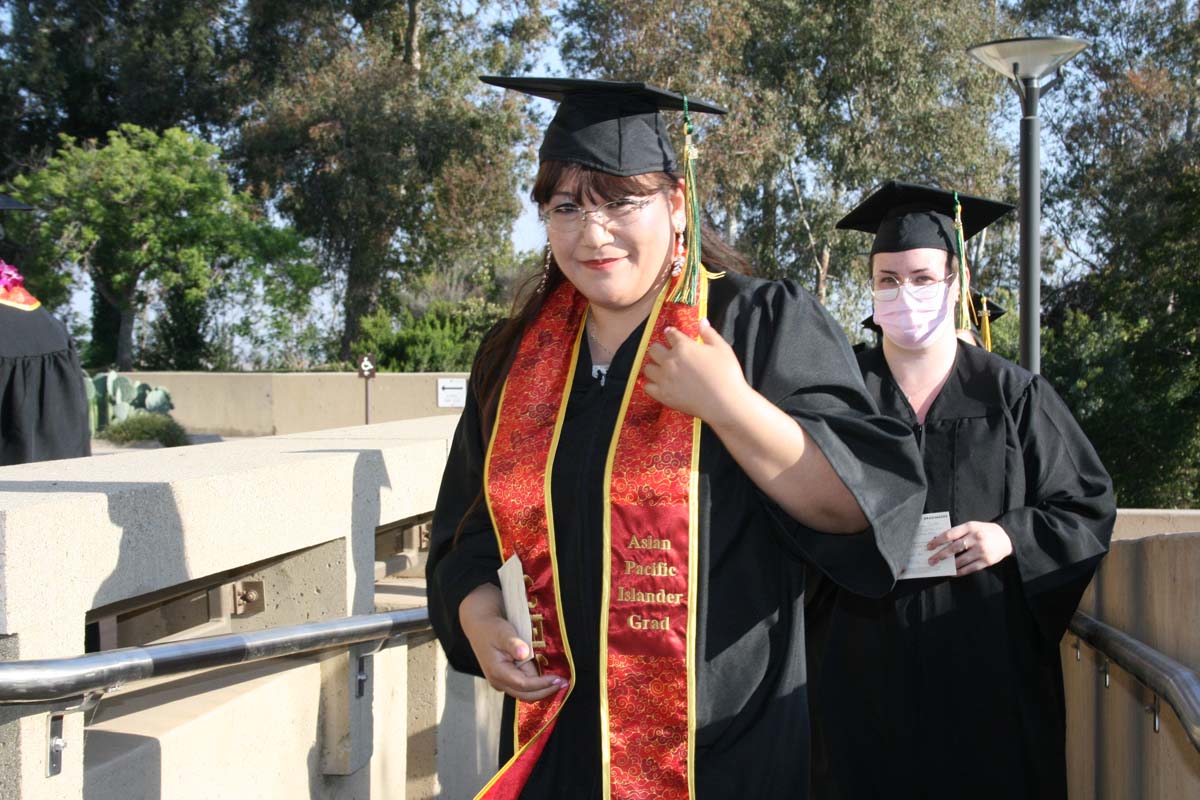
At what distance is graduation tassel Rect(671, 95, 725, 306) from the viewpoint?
6.57 ft

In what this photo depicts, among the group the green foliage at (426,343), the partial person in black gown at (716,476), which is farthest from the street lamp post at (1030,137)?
the green foliage at (426,343)

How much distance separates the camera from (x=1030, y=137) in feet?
25.7

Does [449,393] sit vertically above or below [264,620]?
above

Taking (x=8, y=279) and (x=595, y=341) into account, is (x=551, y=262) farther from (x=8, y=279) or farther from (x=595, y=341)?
(x=8, y=279)

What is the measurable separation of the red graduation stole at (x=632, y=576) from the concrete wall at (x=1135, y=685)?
1.24 metres

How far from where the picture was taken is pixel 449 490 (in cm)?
229

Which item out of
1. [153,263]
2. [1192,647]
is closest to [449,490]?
[1192,647]

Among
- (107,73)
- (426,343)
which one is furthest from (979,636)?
(107,73)

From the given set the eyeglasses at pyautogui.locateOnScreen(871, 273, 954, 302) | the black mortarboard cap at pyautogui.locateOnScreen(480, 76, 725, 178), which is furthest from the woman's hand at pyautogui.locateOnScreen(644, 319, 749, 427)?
the eyeglasses at pyautogui.locateOnScreen(871, 273, 954, 302)

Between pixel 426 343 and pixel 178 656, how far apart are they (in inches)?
873

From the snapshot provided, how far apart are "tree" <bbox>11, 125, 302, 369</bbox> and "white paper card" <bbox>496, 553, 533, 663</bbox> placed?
93.2 feet

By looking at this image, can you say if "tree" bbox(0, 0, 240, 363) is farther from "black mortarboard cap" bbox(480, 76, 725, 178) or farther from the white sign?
"black mortarboard cap" bbox(480, 76, 725, 178)

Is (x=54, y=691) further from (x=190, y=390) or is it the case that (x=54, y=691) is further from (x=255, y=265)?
(x=255, y=265)

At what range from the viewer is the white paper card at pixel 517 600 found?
6.51 feet
